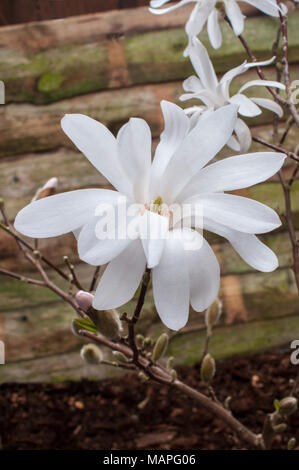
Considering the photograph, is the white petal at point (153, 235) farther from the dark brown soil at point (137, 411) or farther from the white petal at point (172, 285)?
the dark brown soil at point (137, 411)

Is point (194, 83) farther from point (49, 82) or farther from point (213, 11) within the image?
point (49, 82)

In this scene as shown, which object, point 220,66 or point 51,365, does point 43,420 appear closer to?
point 51,365

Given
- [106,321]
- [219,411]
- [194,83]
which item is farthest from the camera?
[219,411]

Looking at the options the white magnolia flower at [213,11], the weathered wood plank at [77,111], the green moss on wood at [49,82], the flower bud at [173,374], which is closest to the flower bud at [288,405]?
the flower bud at [173,374]

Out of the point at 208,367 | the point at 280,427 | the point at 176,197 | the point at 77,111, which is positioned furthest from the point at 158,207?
the point at 77,111

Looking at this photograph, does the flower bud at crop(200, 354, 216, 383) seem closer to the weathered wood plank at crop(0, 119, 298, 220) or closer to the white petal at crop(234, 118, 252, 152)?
the white petal at crop(234, 118, 252, 152)
